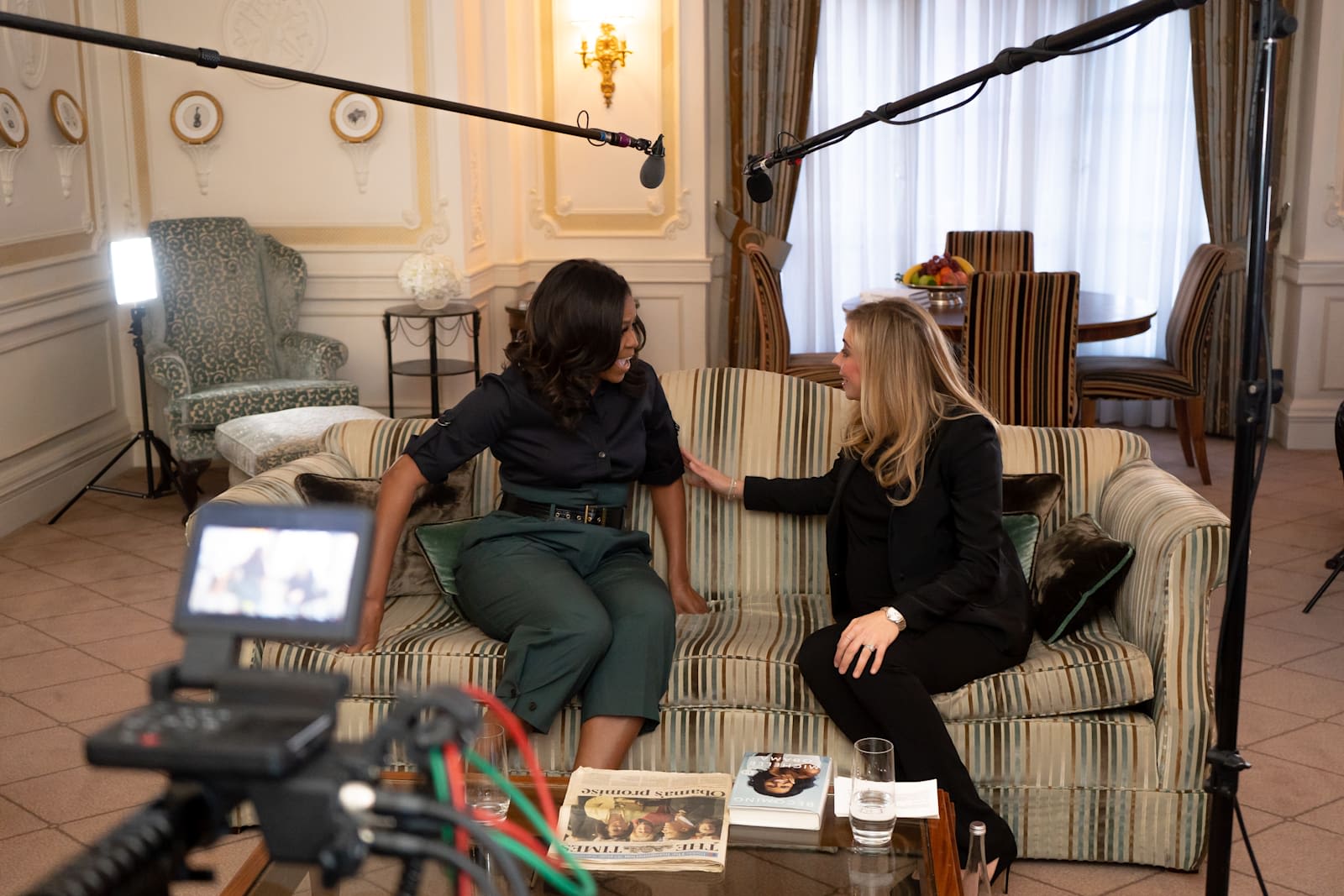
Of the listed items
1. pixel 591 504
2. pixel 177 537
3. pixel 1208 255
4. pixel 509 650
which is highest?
pixel 1208 255

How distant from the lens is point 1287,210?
6227 mm

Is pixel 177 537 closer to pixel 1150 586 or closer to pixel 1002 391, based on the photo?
pixel 1002 391

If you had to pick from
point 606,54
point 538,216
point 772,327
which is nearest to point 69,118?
point 538,216

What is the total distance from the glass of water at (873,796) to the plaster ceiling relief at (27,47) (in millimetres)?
4290

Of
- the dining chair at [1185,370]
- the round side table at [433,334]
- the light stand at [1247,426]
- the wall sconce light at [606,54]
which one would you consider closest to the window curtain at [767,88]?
the wall sconce light at [606,54]

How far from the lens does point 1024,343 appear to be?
471cm

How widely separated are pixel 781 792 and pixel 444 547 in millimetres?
1092

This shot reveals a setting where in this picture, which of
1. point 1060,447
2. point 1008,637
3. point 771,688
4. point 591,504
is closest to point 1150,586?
point 1008,637

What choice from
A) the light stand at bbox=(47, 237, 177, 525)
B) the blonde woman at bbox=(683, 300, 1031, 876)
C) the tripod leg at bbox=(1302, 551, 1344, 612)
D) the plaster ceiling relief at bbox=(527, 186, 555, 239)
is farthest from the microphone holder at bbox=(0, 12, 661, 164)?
the plaster ceiling relief at bbox=(527, 186, 555, 239)

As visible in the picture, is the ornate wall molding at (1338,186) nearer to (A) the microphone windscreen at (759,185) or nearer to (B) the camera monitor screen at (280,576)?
(A) the microphone windscreen at (759,185)

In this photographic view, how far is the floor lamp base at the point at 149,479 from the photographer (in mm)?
5109

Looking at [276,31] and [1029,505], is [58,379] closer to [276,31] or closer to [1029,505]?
[276,31]

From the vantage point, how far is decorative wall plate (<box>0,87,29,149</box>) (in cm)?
481

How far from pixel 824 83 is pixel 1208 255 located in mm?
2071
